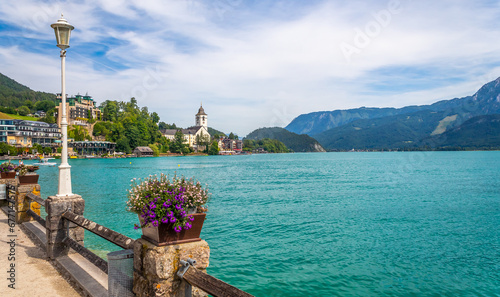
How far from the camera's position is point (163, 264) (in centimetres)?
412

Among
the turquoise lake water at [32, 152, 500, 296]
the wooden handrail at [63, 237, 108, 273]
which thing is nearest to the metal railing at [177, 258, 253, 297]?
the wooden handrail at [63, 237, 108, 273]

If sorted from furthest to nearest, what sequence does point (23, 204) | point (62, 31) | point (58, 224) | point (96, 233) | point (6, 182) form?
1. point (6, 182)
2. point (23, 204)
3. point (62, 31)
4. point (58, 224)
5. point (96, 233)

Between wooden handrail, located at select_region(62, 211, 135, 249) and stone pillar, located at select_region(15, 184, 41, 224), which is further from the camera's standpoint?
stone pillar, located at select_region(15, 184, 41, 224)

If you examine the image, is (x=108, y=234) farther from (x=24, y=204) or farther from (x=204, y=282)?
(x=24, y=204)

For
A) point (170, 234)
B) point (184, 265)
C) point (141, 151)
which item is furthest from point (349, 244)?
point (141, 151)

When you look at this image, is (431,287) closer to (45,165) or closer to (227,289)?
(227,289)

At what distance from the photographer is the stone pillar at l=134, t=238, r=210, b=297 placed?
4125 millimetres

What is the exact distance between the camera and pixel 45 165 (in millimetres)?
106188

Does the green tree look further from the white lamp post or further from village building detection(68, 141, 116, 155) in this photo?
the white lamp post

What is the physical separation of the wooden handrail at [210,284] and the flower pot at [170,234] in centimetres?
39

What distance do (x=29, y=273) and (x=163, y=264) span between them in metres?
5.11

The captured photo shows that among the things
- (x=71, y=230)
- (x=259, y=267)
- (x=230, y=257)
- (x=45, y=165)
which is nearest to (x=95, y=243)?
(x=230, y=257)

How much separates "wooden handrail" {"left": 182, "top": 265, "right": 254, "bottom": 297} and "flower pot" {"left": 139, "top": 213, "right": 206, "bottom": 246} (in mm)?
391

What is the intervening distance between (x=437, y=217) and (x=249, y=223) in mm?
15213
